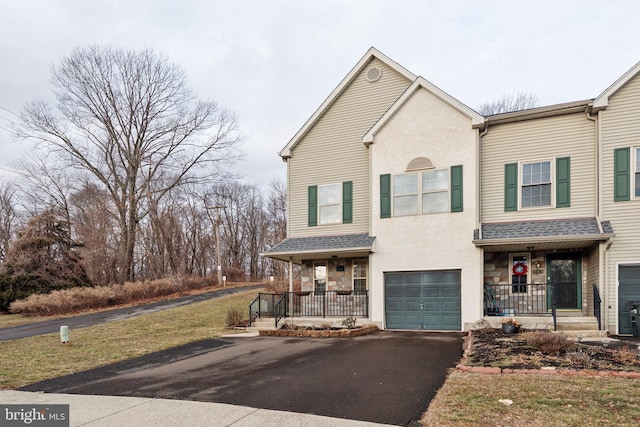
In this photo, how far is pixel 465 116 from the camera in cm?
1295

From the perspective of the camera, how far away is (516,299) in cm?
1293

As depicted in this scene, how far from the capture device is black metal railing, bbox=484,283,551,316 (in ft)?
41.2

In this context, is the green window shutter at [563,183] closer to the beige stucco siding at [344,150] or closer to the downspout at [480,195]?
the downspout at [480,195]

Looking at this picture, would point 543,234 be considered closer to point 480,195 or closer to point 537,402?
point 480,195

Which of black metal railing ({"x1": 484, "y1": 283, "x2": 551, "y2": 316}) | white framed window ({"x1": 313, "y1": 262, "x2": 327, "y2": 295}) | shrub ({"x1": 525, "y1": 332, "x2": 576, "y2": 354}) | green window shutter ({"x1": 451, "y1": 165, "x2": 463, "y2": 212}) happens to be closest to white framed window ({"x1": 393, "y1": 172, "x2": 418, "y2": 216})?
green window shutter ({"x1": 451, "y1": 165, "x2": 463, "y2": 212})

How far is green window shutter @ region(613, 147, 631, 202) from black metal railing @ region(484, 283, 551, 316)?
3.43 metres

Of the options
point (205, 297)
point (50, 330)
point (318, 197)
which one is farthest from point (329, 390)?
point (205, 297)

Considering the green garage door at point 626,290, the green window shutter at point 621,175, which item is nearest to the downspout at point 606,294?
the green garage door at point 626,290

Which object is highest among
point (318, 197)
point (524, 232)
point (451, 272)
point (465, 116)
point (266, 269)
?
point (465, 116)

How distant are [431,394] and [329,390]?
1.62m

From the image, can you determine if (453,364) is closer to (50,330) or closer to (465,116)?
(465,116)

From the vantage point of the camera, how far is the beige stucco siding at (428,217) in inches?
493

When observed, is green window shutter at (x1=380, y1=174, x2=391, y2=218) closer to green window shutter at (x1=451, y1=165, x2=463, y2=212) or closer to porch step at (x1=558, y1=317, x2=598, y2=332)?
green window shutter at (x1=451, y1=165, x2=463, y2=212)

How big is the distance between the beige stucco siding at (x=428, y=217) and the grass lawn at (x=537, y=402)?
246 inches
